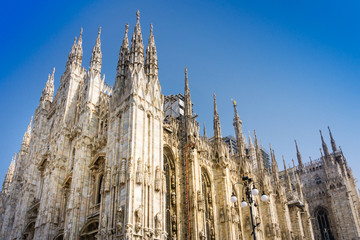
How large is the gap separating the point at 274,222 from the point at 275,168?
1010 centimetres

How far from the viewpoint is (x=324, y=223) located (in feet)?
195

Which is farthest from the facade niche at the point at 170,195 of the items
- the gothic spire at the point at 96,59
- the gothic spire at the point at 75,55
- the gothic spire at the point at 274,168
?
the gothic spire at the point at 274,168

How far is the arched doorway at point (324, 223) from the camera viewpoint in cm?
5803

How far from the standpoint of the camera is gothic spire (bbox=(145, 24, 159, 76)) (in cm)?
2830

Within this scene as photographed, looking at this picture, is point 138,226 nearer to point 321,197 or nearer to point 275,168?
point 275,168

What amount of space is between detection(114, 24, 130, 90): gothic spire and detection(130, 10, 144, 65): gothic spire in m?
1.39

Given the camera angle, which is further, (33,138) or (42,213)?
(33,138)

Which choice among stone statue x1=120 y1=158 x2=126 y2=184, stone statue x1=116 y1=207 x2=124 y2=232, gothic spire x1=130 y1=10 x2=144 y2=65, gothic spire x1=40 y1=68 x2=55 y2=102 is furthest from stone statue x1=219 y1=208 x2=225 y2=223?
gothic spire x1=40 y1=68 x2=55 y2=102

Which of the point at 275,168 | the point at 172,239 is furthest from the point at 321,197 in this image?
the point at 172,239

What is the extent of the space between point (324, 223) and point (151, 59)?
4946 centimetres

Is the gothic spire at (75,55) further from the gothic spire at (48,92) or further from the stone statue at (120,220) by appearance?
the stone statue at (120,220)

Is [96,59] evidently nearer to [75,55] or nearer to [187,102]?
[75,55]

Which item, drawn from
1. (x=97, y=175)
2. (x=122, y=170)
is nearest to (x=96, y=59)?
(x=97, y=175)

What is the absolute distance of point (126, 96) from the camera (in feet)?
81.7
